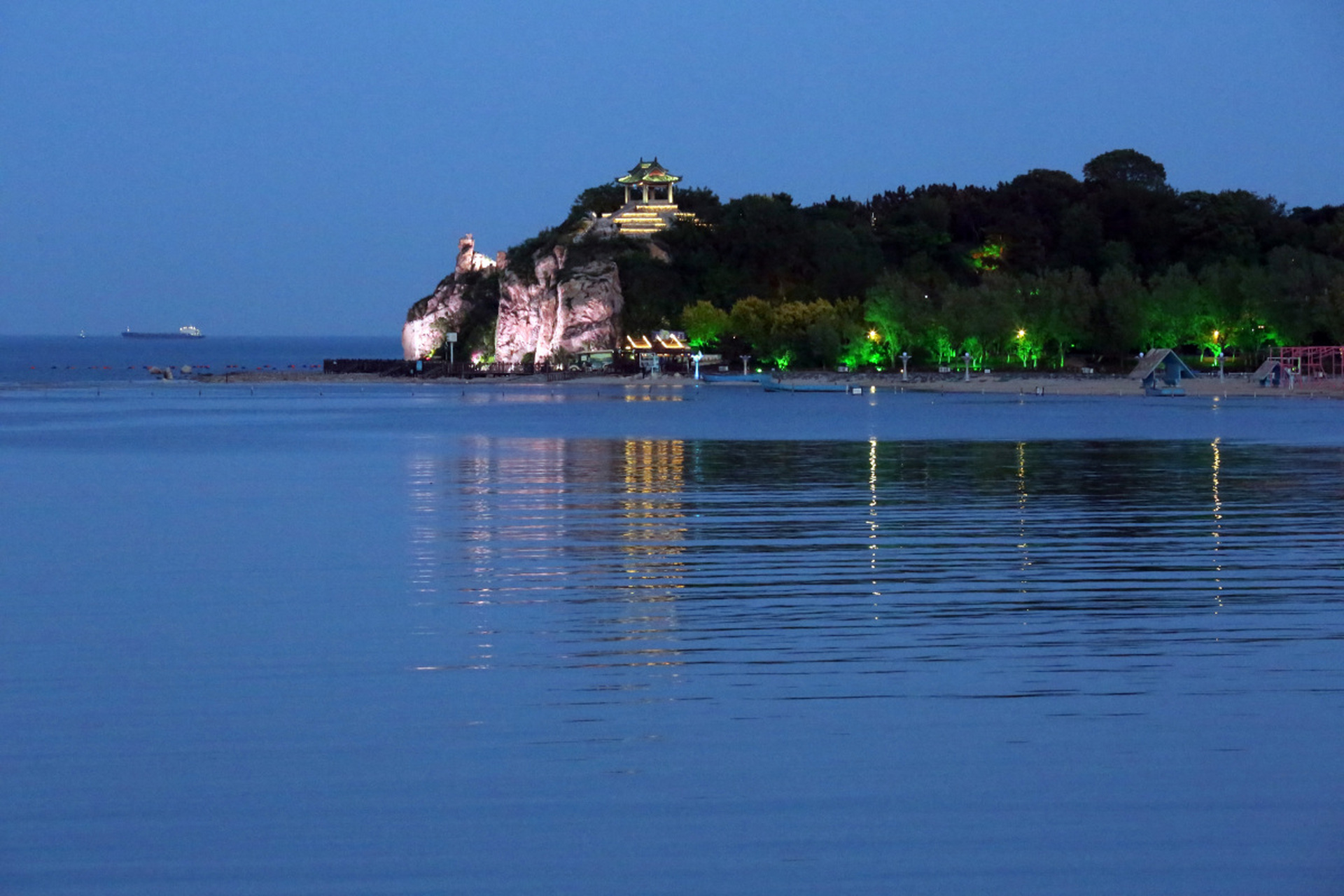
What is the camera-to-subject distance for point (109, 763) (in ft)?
24.4

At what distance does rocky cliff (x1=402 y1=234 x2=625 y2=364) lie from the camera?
11350cm

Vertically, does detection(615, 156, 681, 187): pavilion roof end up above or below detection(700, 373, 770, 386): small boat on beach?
above

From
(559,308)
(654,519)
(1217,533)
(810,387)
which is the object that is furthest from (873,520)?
(559,308)

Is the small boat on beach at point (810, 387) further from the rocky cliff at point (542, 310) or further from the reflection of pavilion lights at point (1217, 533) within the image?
the reflection of pavilion lights at point (1217, 533)

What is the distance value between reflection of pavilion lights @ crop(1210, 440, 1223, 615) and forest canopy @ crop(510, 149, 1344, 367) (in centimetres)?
5238

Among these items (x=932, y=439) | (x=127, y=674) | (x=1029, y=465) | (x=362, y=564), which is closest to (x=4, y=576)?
(x=362, y=564)

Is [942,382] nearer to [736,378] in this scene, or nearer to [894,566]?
[736,378]

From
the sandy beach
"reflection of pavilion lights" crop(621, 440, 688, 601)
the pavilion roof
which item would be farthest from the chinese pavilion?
"reflection of pavilion lights" crop(621, 440, 688, 601)

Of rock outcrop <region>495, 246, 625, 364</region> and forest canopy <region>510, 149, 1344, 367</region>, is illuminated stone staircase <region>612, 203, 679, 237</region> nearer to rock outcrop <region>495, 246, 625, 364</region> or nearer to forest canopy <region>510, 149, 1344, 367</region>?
forest canopy <region>510, 149, 1344, 367</region>

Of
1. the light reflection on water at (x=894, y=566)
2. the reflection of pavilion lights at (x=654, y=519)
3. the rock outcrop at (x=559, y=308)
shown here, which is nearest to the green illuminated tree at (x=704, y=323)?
the rock outcrop at (x=559, y=308)

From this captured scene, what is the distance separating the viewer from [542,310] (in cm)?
11756

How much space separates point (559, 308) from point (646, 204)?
17011 mm

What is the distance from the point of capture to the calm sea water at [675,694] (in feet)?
20.2

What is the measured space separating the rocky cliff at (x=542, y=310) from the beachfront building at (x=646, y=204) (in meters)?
7.26
